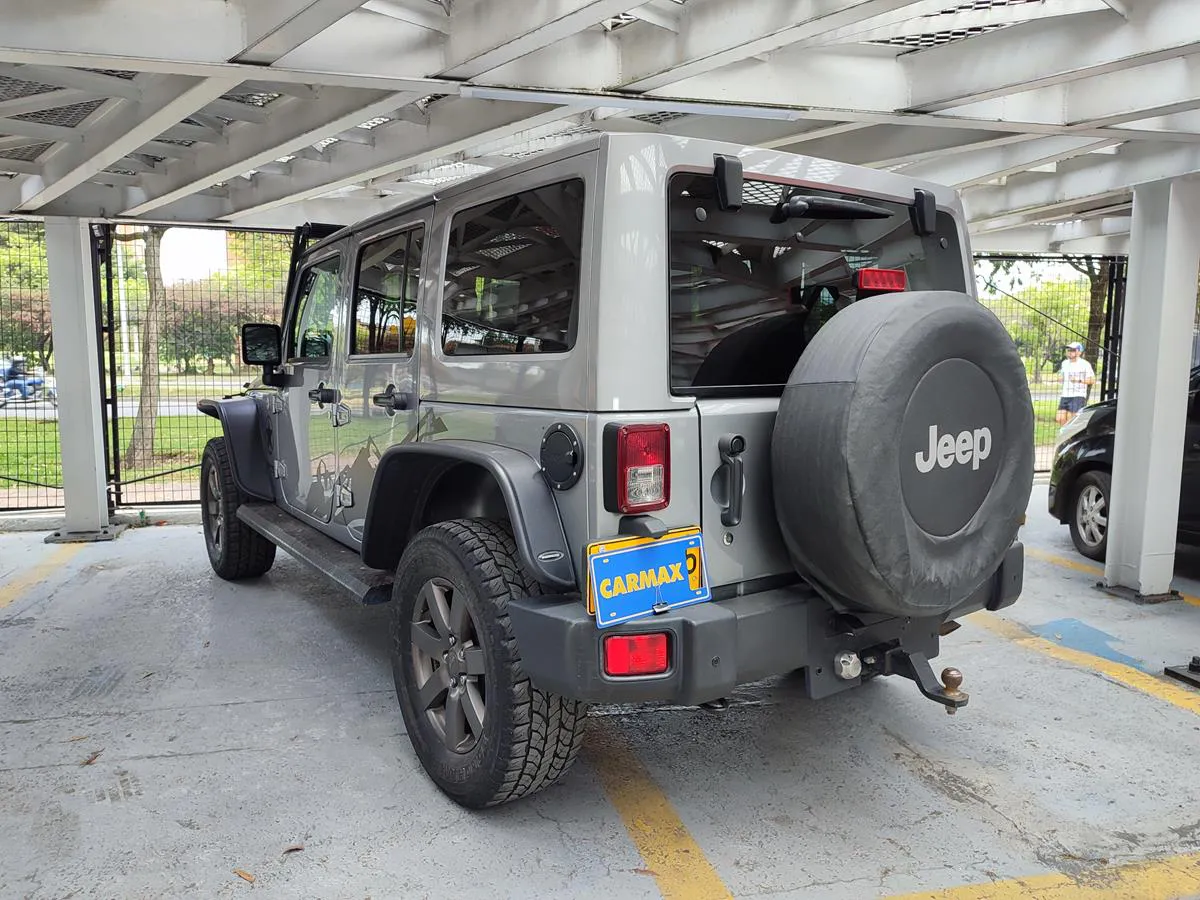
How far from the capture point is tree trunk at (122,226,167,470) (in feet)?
31.2

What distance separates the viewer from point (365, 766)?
331 cm

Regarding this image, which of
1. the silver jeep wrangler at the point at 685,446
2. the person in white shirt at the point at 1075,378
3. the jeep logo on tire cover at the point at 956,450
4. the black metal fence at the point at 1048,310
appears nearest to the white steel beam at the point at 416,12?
the silver jeep wrangler at the point at 685,446

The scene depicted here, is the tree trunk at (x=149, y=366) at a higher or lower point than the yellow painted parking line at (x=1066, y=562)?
higher

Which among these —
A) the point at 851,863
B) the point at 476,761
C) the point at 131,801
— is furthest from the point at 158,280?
the point at 851,863

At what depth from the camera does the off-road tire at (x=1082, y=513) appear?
251 inches

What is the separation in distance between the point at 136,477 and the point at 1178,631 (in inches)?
356

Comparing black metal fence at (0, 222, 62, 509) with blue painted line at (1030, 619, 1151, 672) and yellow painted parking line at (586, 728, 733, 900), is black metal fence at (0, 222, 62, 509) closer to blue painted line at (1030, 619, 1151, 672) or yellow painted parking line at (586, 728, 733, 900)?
yellow painted parking line at (586, 728, 733, 900)

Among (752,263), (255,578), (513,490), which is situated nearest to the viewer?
(513,490)

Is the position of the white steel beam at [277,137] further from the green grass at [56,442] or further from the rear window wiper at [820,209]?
the green grass at [56,442]

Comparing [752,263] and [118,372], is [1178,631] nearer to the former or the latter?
[752,263]

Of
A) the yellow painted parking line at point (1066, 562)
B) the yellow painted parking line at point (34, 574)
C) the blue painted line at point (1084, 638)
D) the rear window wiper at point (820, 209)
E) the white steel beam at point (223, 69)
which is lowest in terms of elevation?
the yellow painted parking line at point (34, 574)

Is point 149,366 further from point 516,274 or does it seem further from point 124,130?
point 516,274

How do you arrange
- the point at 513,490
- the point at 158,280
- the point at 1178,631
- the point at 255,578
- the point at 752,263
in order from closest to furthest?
the point at 513,490 < the point at 752,263 < the point at 1178,631 < the point at 255,578 < the point at 158,280

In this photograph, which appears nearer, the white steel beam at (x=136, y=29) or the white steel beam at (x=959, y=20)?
the white steel beam at (x=136, y=29)
